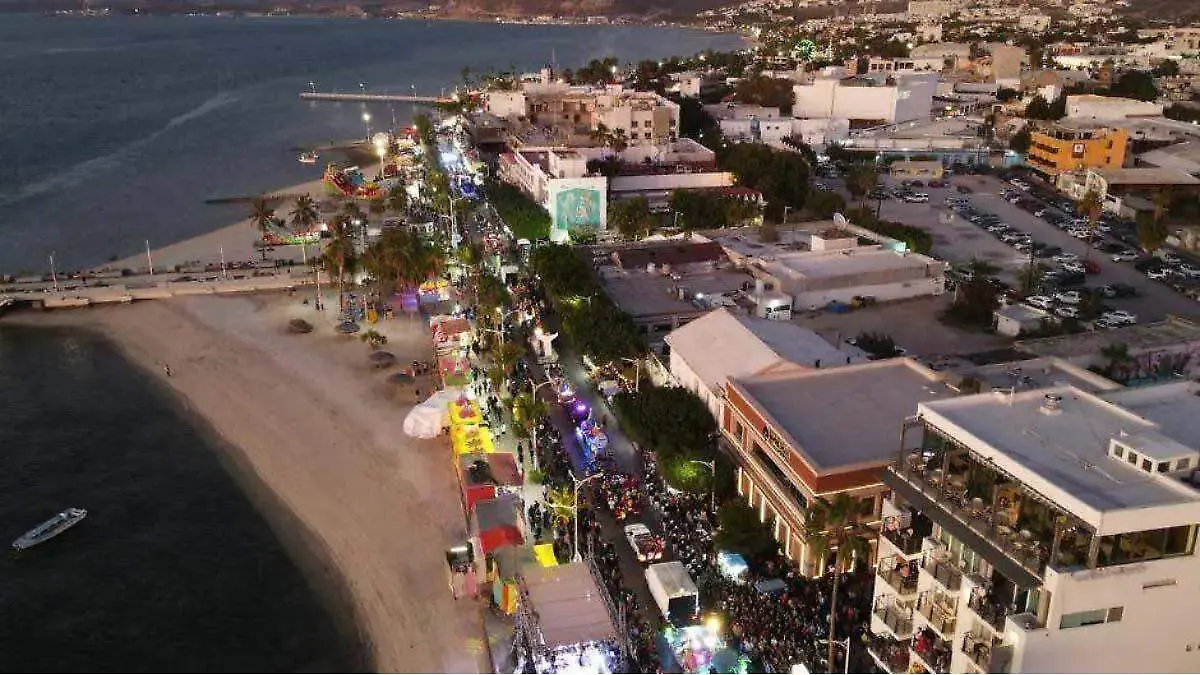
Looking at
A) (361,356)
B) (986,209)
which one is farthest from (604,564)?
(986,209)

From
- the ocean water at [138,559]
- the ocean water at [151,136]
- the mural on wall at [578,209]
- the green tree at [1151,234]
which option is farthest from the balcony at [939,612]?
the ocean water at [151,136]

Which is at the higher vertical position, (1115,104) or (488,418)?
(1115,104)

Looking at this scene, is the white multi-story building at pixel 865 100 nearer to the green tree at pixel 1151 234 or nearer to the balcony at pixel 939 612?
the green tree at pixel 1151 234

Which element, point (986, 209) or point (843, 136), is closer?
Answer: point (986, 209)

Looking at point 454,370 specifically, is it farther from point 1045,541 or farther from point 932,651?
point 1045,541

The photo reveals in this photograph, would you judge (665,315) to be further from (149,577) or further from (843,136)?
(843,136)

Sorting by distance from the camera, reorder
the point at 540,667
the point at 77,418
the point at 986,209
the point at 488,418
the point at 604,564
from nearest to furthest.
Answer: the point at 540,667 < the point at 604,564 < the point at 488,418 < the point at 77,418 < the point at 986,209
